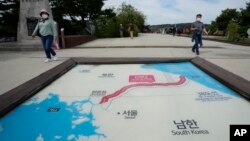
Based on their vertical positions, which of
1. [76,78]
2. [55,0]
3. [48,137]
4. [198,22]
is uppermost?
[55,0]

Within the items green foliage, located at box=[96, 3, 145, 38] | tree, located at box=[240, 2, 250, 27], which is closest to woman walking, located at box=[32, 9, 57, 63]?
green foliage, located at box=[96, 3, 145, 38]

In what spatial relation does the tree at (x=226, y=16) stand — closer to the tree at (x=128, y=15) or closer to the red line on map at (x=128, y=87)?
the tree at (x=128, y=15)

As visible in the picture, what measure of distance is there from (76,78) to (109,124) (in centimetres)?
243

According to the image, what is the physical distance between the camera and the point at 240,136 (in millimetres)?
2686

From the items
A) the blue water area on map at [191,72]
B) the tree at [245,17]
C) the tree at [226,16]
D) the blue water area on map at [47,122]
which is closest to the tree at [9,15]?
the blue water area on map at [191,72]

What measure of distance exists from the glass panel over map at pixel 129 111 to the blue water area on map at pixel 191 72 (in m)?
0.02

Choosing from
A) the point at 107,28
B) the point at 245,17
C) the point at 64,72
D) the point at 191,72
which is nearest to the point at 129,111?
the point at 191,72

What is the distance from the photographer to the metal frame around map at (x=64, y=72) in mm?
3733

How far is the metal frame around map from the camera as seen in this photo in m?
3.73

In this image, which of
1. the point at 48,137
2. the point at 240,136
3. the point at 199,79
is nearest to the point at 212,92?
the point at 199,79

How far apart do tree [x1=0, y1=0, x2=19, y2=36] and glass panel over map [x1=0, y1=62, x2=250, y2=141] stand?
22.2 m

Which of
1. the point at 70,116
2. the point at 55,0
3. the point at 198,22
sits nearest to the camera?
the point at 70,116

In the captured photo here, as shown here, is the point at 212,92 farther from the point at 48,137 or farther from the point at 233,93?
the point at 48,137

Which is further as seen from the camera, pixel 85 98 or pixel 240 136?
pixel 85 98
